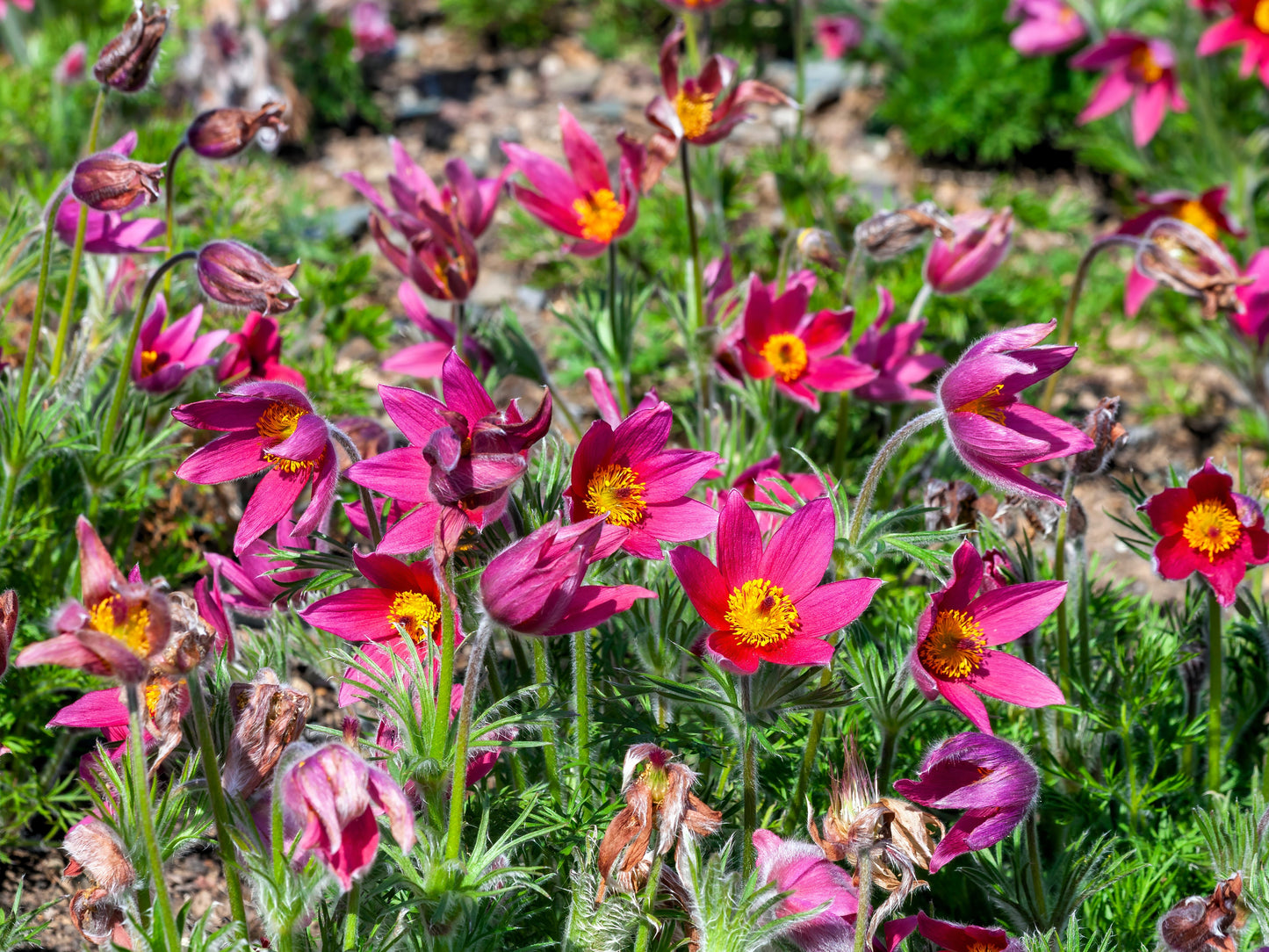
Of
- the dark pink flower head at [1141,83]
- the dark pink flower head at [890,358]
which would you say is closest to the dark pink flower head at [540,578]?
the dark pink flower head at [890,358]

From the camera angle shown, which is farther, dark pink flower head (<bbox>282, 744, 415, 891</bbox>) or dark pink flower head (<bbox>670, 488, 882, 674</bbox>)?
dark pink flower head (<bbox>670, 488, 882, 674</bbox>)

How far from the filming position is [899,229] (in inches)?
84.0

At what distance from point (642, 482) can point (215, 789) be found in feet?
1.95

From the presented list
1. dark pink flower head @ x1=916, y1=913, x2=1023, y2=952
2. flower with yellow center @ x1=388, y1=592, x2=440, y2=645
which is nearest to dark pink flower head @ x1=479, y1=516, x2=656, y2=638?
flower with yellow center @ x1=388, y1=592, x2=440, y2=645

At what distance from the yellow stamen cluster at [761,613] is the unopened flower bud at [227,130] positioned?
46.1 inches

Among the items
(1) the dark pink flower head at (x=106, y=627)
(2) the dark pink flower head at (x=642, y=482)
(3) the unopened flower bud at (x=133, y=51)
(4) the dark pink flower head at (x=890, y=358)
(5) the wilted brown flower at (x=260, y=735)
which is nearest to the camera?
(1) the dark pink flower head at (x=106, y=627)

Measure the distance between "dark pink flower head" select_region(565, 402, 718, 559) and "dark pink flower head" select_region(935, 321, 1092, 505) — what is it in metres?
0.30

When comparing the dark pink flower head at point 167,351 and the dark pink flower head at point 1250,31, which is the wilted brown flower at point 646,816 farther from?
the dark pink flower head at point 1250,31

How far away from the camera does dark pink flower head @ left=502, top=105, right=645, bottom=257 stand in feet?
7.06

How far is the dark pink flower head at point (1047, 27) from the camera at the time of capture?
Answer: 373cm

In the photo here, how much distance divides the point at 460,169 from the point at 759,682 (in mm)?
1184

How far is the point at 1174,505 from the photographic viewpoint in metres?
1.61

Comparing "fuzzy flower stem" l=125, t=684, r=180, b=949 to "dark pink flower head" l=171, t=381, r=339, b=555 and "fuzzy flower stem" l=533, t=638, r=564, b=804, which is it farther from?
"fuzzy flower stem" l=533, t=638, r=564, b=804

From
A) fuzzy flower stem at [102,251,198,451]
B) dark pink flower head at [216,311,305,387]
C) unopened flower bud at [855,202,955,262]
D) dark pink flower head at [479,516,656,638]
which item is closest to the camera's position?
dark pink flower head at [479,516,656,638]
